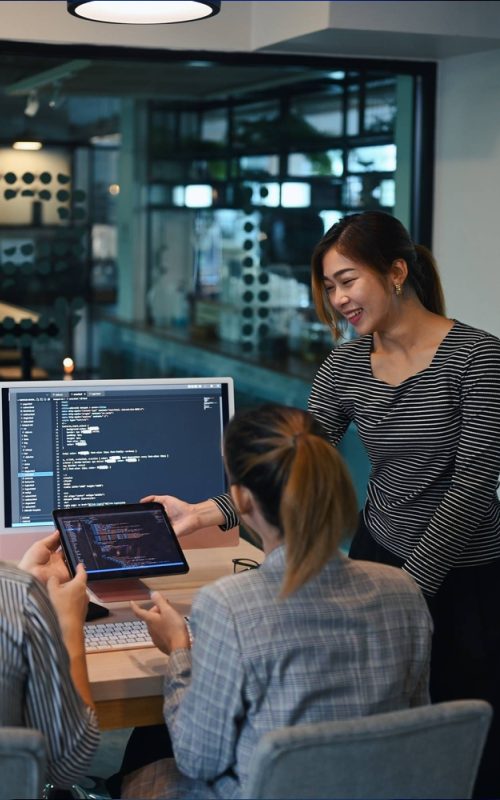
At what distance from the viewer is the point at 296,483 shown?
1573mm

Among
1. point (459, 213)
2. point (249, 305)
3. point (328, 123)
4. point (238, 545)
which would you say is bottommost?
point (238, 545)

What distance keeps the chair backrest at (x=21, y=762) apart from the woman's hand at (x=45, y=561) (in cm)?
61

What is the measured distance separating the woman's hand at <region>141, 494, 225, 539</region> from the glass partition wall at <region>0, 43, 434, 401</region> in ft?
6.32

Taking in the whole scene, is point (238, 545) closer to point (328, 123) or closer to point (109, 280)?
point (109, 280)

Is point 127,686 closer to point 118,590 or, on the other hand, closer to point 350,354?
point 118,590

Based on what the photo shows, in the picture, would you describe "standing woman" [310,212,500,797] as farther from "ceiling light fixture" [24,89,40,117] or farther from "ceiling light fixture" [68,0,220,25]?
"ceiling light fixture" [24,89,40,117]

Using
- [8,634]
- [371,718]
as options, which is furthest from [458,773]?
[8,634]

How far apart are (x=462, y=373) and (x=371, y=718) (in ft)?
3.09

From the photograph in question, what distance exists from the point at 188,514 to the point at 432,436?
1.92ft

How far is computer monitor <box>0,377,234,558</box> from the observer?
2422 mm

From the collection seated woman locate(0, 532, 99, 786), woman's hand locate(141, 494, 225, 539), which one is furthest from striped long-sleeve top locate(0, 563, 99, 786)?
woman's hand locate(141, 494, 225, 539)

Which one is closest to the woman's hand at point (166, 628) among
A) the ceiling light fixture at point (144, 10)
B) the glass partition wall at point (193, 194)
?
the ceiling light fixture at point (144, 10)

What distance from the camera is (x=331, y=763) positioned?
145 centimetres

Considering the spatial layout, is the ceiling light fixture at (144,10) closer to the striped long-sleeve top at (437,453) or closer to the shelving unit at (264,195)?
the striped long-sleeve top at (437,453)
